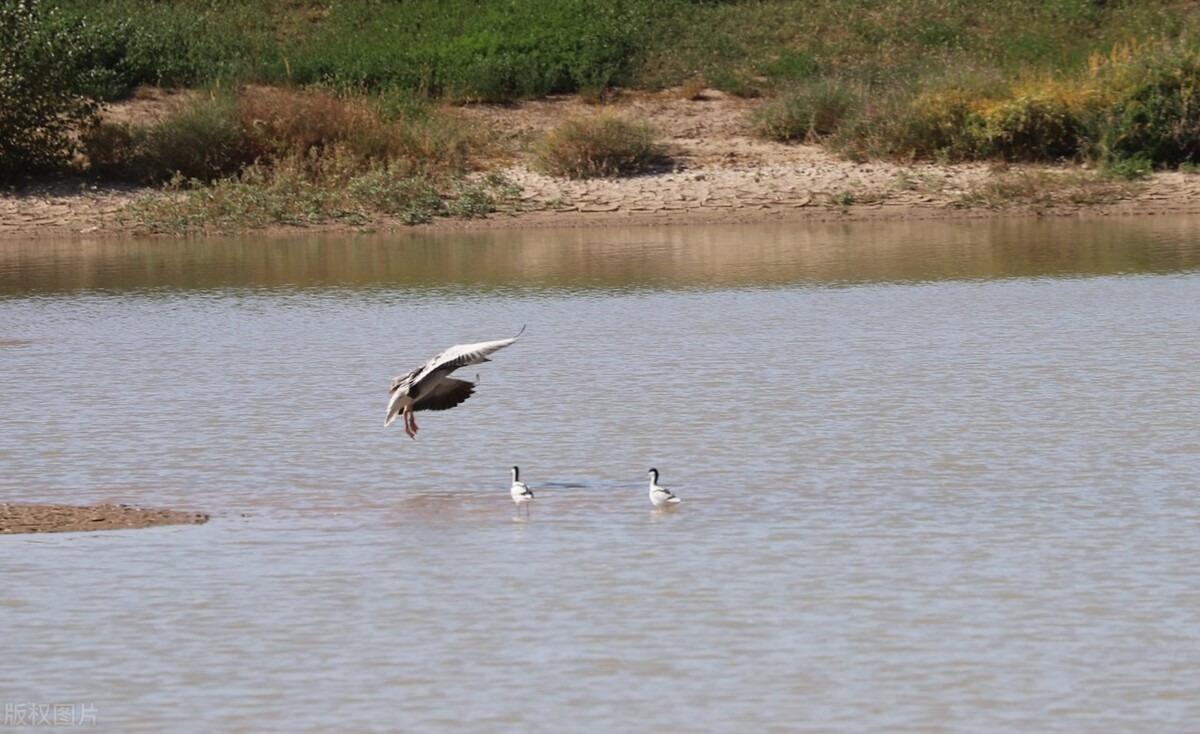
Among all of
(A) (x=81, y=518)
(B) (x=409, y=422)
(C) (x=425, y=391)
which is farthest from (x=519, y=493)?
(A) (x=81, y=518)

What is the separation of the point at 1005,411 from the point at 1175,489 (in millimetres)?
2468

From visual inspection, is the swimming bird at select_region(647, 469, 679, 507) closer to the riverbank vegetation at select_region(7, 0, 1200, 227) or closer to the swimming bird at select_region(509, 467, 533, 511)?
the swimming bird at select_region(509, 467, 533, 511)

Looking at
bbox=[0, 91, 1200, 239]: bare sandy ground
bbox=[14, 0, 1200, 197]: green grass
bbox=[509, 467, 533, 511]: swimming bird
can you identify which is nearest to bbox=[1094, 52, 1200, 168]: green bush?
A: bbox=[14, 0, 1200, 197]: green grass

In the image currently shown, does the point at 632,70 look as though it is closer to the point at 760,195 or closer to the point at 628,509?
the point at 760,195

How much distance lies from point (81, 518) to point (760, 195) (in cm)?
1657

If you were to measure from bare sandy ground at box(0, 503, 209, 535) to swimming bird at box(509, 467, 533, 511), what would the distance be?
157cm

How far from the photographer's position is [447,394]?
1081 cm

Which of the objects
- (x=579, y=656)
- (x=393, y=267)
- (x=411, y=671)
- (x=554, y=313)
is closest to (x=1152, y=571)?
(x=579, y=656)

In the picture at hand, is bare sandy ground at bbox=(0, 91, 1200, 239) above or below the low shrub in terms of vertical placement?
below

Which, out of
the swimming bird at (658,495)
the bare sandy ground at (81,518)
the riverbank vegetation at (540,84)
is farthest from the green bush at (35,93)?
the swimming bird at (658,495)

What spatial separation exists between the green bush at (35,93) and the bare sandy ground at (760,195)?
1.81 ft

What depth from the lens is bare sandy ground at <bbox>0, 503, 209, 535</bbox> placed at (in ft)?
31.2

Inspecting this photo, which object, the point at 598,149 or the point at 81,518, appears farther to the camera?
the point at 598,149

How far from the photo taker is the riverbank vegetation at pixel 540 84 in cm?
2577
